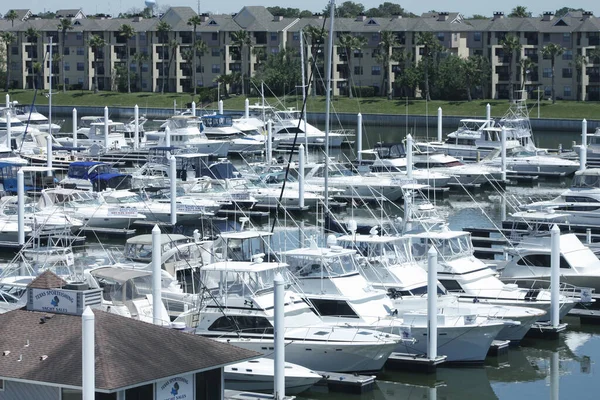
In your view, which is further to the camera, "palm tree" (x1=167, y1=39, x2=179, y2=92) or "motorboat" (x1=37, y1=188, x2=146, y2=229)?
"palm tree" (x1=167, y1=39, x2=179, y2=92)

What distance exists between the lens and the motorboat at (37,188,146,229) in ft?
182

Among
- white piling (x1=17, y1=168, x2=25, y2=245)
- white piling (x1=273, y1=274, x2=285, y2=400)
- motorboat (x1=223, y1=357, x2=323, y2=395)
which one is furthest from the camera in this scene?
white piling (x1=17, y1=168, x2=25, y2=245)

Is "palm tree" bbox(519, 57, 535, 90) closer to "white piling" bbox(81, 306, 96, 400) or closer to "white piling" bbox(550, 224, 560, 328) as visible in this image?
"white piling" bbox(550, 224, 560, 328)

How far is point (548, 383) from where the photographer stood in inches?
1308

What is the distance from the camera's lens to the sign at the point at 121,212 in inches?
2203

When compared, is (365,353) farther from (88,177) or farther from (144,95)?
(144,95)

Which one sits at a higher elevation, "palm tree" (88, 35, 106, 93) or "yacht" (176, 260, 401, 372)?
"palm tree" (88, 35, 106, 93)

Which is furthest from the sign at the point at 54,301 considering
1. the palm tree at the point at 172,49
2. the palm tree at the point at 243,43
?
the palm tree at the point at 172,49

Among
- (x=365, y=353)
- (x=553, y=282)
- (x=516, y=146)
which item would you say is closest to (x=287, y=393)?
(x=365, y=353)

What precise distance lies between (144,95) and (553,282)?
107 meters

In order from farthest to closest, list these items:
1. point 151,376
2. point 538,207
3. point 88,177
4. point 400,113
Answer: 1. point 400,113
2. point 88,177
3. point 538,207
4. point 151,376

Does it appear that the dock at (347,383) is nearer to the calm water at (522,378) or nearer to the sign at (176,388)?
the calm water at (522,378)

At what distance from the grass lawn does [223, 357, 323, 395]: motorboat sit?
75.1m

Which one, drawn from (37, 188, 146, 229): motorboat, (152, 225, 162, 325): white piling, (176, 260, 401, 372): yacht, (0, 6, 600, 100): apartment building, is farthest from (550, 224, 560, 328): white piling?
(0, 6, 600, 100): apartment building
